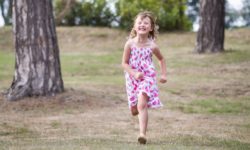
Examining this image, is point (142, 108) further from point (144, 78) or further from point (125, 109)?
point (125, 109)

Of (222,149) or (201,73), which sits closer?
(222,149)

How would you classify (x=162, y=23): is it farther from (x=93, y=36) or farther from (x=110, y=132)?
(x=110, y=132)

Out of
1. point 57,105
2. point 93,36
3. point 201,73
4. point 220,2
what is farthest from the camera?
point 93,36

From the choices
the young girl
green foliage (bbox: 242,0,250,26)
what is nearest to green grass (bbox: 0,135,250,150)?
the young girl

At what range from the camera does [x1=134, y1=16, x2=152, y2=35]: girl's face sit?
288 inches

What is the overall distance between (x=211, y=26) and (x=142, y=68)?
41.1 feet

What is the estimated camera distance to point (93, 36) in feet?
84.1

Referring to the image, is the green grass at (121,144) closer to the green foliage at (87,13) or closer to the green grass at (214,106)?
the green grass at (214,106)

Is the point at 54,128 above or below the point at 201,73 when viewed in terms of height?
above

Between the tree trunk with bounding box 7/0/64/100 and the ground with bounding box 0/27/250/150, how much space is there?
26 centimetres

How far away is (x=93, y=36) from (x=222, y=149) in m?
19.2

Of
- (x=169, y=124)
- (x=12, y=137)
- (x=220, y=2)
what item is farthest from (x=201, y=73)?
(x=12, y=137)

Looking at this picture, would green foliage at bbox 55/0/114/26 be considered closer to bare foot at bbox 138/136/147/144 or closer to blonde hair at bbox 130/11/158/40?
blonde hair at bbox 130/11/158/40

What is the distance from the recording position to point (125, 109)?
1138cm
